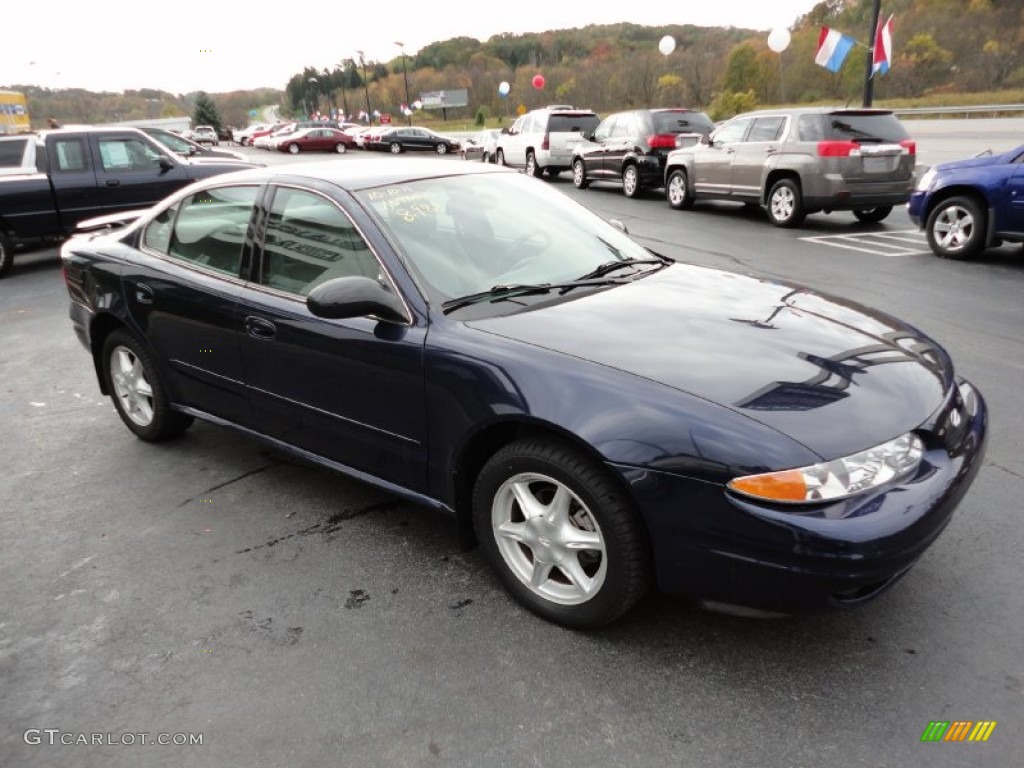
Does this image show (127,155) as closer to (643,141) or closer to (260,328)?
(643,141)

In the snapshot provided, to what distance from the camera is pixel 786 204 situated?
1159cm

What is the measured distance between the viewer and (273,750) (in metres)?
2.23

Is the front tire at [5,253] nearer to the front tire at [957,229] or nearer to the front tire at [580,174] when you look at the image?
the front tire at [580,174]

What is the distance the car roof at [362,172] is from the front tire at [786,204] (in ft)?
28.4

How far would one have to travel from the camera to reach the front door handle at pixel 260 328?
11.0 feet

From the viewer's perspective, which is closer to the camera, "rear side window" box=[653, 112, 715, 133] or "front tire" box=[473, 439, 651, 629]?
"front tire" box=[473, 439, 651, 629]

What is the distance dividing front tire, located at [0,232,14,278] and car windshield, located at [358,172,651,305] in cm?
946

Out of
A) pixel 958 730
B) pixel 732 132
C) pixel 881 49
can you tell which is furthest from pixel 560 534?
pixel 881 49

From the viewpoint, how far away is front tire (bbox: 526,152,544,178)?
788 inches

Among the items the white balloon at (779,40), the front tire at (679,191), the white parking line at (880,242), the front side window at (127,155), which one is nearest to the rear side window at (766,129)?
the front tire at (679,191)

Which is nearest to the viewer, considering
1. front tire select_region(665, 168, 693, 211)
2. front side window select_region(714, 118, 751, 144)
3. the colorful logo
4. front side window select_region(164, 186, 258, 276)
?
the colorful logo

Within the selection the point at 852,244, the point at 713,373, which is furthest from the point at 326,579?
the point at 852,244

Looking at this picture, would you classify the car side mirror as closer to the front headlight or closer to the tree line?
the front headlight

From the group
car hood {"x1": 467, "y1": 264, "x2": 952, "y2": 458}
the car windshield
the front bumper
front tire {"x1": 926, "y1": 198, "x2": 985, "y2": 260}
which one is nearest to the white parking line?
front tire {"x1": 926, "y1": 198, "x2": 985, "y2": 260}
